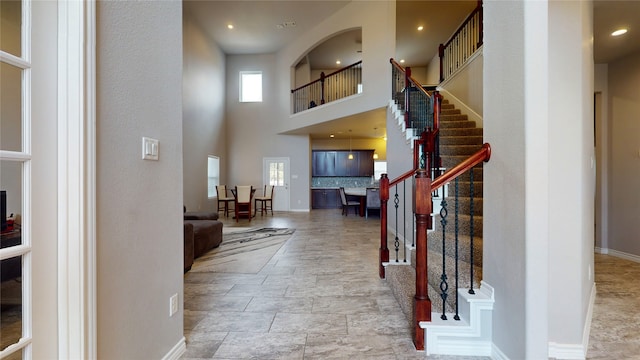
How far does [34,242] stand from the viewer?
3.33 ft

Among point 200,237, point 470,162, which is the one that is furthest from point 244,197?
point 470,162

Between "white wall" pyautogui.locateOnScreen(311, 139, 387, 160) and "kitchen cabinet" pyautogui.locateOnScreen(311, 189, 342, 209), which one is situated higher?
"white wall" pyautogui.locateOnScreen(311, 139, 387, 160)

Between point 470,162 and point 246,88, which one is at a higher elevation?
point 246,88

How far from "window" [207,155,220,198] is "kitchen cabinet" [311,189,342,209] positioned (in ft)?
11.6

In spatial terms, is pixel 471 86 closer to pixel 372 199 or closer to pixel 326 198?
pixel 372 199

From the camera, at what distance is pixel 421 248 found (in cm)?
182

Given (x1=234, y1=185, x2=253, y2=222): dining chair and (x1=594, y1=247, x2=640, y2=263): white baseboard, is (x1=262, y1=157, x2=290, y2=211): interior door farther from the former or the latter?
(x1=594, y1=247, x2=640, y2=263): white baseboard

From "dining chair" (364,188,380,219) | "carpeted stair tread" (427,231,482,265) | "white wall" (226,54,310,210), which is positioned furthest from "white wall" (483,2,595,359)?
"white wall" (226,54,310,210)

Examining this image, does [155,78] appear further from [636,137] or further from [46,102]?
[636,137]

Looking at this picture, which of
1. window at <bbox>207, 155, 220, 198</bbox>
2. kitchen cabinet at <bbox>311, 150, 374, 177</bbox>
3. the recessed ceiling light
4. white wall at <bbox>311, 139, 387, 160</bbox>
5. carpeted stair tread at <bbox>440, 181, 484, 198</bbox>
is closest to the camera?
carpeted stair tread at <bbox>440, 181, 484, 198</bbox>

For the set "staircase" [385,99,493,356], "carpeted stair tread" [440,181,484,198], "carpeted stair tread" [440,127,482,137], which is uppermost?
"carpeted stair tread" [440,127,482,137]

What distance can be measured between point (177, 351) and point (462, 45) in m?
6.65

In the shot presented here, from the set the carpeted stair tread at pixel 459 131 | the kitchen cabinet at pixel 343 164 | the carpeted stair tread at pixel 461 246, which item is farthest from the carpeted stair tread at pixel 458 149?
the kitchen cabinet at pixel 343 164

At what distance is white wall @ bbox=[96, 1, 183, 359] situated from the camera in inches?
47.8
